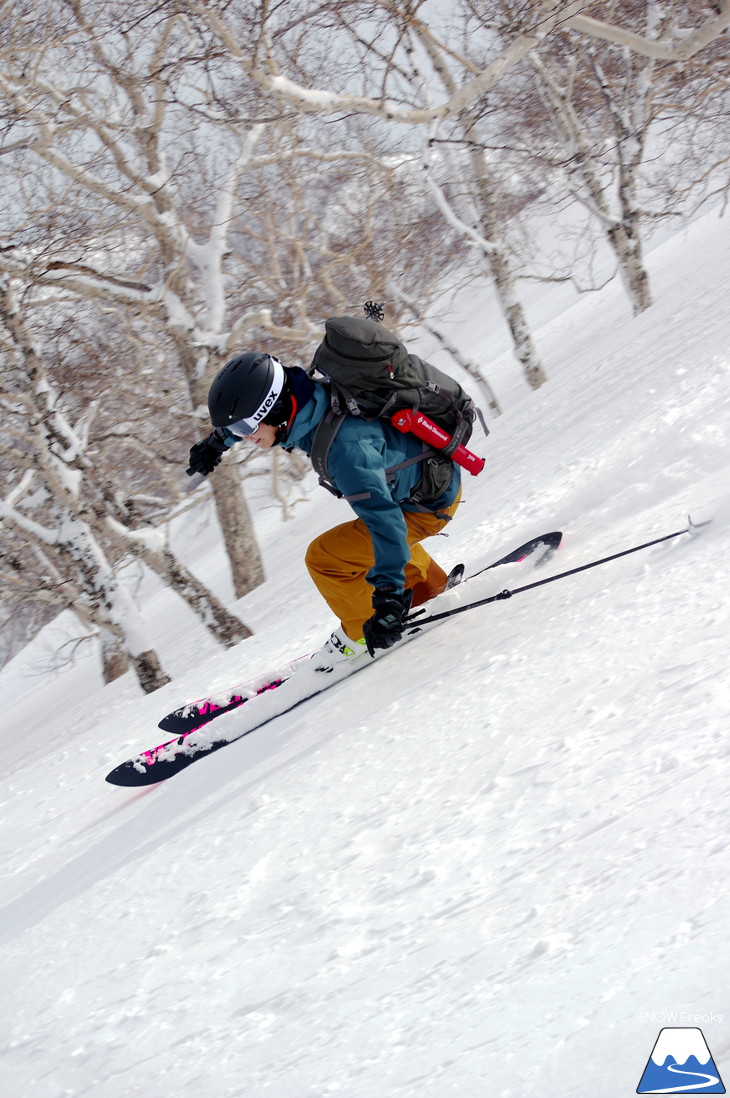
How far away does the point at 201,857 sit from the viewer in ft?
11.0

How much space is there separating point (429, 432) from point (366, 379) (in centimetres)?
49

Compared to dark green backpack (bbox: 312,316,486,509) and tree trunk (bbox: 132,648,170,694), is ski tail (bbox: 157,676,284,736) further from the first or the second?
tree trunk (bbox: 132,648,170,694)

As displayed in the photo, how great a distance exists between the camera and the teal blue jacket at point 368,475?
3918 millimetres

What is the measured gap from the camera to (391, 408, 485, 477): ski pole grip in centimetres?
418

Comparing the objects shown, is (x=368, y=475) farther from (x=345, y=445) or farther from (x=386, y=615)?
(x=386, y=615)

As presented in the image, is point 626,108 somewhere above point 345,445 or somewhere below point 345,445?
above

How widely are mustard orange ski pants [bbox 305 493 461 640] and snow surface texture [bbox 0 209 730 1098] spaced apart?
33 centimetres

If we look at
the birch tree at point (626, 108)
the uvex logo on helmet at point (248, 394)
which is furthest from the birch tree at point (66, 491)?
the birch tree at point (626, 108)

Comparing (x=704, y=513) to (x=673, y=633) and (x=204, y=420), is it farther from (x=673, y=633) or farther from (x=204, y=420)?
(x=204, y=420)

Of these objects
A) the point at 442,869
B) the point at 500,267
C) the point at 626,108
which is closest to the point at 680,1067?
the point at 442,869

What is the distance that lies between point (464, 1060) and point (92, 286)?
400 inches

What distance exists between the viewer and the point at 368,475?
Result: 12.8 ft

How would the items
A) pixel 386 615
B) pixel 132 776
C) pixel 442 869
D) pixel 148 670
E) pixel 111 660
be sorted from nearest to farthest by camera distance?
pixel 442 869 < pixel 386 615 < pixel 132 776 < pixel 148 670 < pixel 111 660

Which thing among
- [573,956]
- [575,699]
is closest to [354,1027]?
[573,956]
